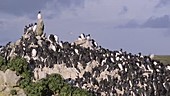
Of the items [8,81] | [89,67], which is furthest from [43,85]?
[89,67]

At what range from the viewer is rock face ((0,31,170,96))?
246ft

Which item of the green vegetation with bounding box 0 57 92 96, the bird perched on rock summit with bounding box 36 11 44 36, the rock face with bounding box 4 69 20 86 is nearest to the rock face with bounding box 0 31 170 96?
the bird perched on rock summit with bounding box 36 11 44 36

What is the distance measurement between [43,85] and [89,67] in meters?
14.6

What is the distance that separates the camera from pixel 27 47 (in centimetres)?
7644

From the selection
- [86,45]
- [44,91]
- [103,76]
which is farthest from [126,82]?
[44,91]

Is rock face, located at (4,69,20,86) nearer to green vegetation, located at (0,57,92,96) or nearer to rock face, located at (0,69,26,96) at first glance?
rock face, located at (0,69,26,96)

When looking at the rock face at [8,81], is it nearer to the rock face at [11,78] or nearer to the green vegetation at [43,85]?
the rock face at [11,78]

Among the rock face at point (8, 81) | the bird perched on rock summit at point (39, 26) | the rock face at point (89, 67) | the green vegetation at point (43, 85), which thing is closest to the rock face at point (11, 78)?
the rock face at point (8, 81)

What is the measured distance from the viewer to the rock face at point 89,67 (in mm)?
75000

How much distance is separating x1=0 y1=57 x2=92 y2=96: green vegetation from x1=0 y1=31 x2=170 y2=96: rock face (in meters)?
3.82

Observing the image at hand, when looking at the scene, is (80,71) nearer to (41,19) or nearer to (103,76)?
(103,76)

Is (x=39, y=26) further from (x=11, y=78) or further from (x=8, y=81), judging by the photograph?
(x=8, y=81)

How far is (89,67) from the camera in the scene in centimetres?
7881

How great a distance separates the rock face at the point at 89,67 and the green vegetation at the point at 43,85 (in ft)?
12.5
